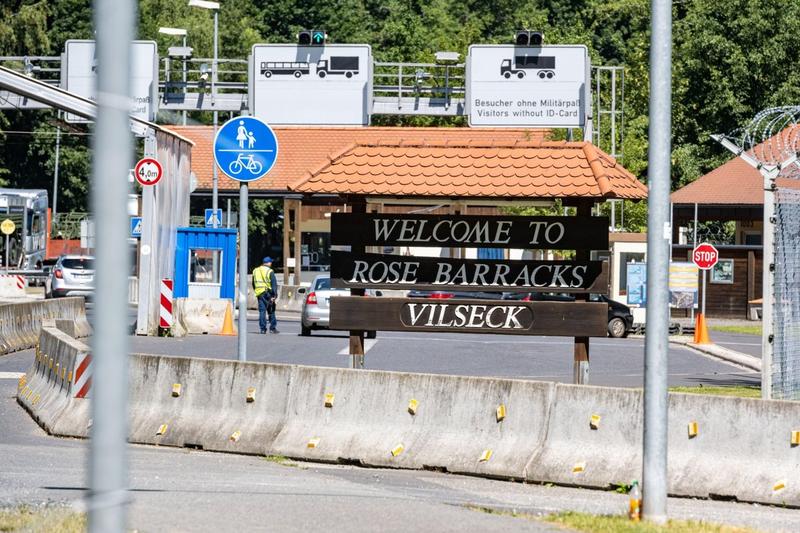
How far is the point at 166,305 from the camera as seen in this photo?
2880cm

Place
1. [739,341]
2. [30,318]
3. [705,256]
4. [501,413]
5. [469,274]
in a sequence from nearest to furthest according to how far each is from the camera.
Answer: [501,413]
[469,274]
[30,318]
[739,341]
[705,256]

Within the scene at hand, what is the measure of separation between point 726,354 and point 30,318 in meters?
13.9

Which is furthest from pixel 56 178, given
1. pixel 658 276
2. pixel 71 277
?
pixel 658 276

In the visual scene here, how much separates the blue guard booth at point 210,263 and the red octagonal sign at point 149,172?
502 cm

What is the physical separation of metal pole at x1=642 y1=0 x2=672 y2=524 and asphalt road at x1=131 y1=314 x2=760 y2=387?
463 inches

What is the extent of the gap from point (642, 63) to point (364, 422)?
5102cm

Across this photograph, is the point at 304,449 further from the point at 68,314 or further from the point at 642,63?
the point at 642,63

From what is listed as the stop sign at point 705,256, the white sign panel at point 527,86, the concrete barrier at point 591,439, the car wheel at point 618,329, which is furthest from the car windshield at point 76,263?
the concrete barrier at point 591,439

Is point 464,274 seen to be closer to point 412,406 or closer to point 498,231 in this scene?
point 498,231

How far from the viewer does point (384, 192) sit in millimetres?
14898

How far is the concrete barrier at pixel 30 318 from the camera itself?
2444 cm

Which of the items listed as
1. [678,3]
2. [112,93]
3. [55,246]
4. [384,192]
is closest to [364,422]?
[384,192]

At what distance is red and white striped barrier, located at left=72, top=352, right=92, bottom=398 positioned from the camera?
1445 cm

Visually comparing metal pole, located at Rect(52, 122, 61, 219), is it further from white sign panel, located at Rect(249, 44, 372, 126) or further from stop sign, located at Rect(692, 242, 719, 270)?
stop sign, located at Rect(692, 242, 719, 270)
